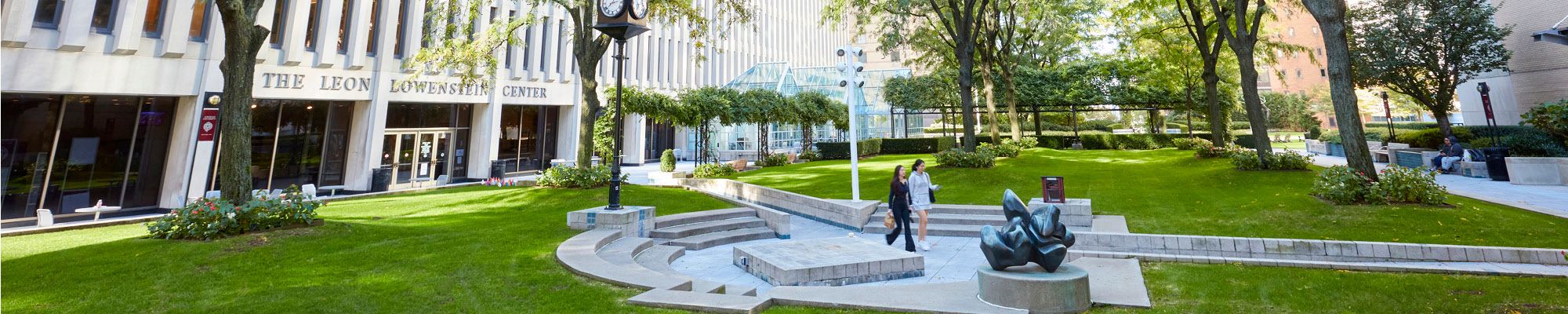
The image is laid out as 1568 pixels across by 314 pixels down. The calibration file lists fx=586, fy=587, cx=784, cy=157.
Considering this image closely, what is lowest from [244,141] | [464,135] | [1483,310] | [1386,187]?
[1483,310]

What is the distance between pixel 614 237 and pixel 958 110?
31593mm

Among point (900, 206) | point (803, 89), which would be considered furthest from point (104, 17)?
point (803, 89)

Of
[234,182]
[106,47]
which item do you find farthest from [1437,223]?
[106,47]

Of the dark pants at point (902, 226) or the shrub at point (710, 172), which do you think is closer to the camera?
the dark pants at point (902, 226)

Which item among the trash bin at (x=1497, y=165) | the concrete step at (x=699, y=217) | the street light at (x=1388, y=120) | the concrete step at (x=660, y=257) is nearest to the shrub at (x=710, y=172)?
the concrete step at (x=699, y=217)

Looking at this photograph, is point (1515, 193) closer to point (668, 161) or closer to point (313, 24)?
point (668, 161)

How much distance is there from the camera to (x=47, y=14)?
549 inches

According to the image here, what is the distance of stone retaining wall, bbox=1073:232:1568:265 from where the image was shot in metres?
7.12

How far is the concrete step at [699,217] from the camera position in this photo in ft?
37.8

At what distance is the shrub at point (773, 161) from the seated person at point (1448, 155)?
75.4 ft

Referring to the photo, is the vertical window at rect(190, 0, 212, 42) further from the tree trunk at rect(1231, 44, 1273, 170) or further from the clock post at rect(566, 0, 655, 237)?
the tree trunk at rect(1231, 44, 1273, 170)

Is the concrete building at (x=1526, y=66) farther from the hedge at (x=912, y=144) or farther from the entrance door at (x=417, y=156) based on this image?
the entrance door at (x=417, y=156)

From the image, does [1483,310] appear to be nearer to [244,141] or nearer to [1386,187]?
[1386,187]

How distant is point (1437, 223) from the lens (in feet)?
29.1
